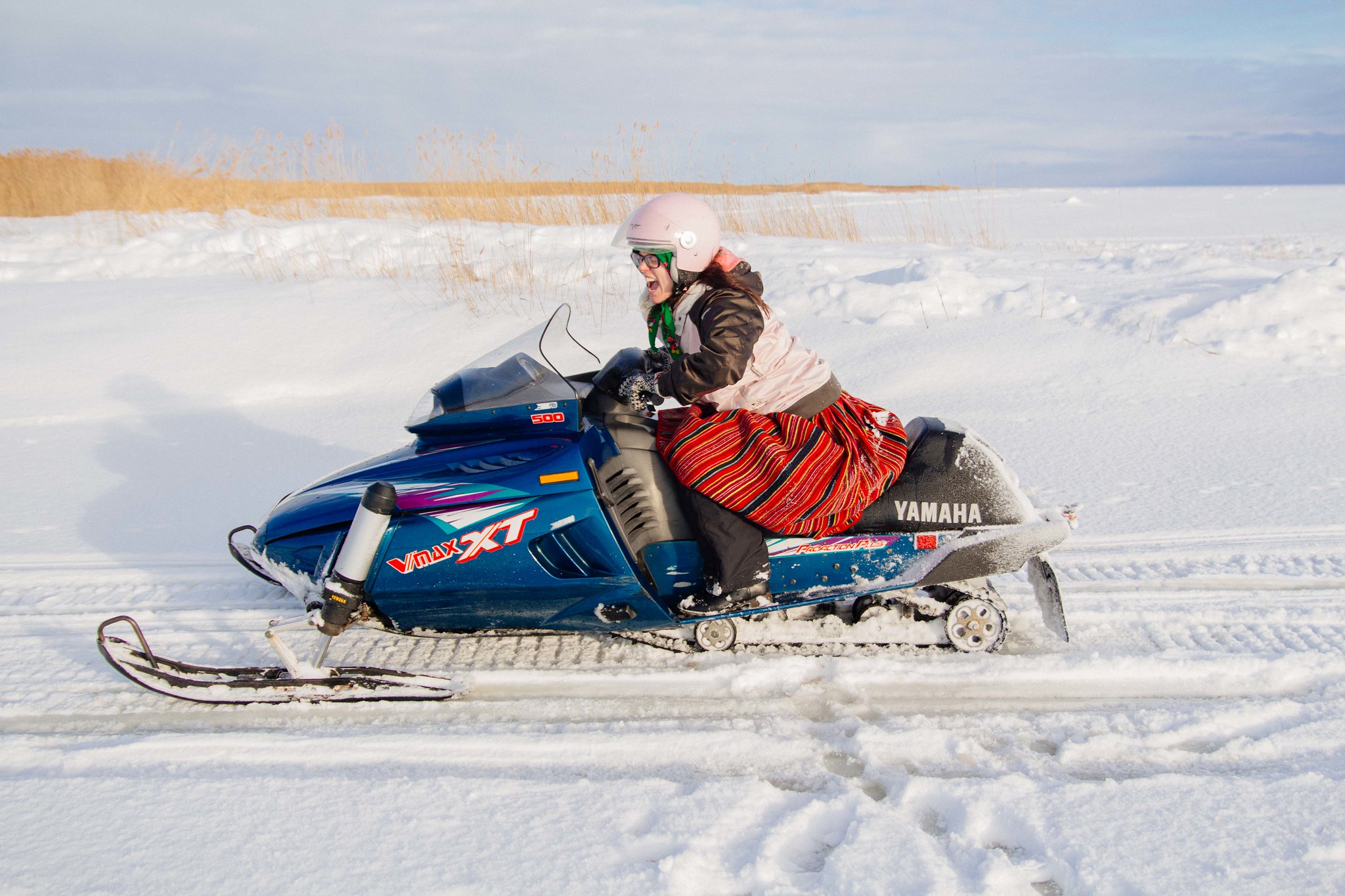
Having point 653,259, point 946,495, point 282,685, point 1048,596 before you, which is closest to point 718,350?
point 653,259

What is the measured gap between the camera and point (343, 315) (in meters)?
7.04

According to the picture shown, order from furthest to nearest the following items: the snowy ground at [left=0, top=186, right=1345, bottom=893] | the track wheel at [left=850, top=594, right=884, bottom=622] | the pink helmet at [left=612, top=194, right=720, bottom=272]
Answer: the track wheel at [left=850, top=594, right=884, bottom=622] < the pink helmet at [left=612, top=194, right=720, bottom=272] < the snowy ground at [left=0, top=186, right=1345, bottom=893]

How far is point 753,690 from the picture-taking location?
2736 mm

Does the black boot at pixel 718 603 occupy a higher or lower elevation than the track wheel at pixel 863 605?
higher

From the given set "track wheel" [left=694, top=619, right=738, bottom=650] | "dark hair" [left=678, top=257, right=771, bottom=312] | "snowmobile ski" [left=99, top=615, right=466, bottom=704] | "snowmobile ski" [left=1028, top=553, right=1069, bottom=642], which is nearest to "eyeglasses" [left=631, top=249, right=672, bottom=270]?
"dark hair" [left=678, top=257, right=771, bottom=312]

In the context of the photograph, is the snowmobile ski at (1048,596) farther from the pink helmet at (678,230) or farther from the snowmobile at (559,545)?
the pink helmet at (678,230)

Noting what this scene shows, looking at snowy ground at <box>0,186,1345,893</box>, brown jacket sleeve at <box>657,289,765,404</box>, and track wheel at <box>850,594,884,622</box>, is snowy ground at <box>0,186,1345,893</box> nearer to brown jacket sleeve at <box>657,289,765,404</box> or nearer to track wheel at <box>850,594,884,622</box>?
track wheel at <box>850,594,884,622</box>

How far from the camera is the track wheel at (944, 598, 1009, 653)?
292 centimetres

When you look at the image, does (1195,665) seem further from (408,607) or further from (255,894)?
(255,894)

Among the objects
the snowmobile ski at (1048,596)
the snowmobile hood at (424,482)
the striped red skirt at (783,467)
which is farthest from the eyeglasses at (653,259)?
the snowmobile ski at (1048,596)

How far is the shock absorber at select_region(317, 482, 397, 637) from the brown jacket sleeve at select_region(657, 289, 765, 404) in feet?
2.83

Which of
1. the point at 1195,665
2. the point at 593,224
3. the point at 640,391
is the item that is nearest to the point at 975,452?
the point at 1195,665

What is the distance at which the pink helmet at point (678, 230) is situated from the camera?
2.77m

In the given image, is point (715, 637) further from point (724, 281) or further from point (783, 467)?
point (724, 281)
